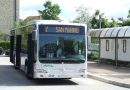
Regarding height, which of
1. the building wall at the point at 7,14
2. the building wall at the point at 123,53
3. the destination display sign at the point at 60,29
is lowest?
the building wall at the point at 123,53

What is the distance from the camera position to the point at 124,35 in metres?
31.9

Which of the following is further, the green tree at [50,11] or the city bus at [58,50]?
the green tree at [50,11]

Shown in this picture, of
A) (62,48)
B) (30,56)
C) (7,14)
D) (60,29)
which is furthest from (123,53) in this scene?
(7,14)

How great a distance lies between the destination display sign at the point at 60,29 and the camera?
68.5ft

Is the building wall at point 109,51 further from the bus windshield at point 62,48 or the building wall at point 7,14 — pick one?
the building wall at point 7,14

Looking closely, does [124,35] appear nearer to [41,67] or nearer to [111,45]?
[111,45]

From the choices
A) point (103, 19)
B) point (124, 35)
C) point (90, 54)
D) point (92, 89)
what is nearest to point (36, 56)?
point (92, 89)

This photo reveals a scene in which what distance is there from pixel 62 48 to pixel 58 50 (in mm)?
212

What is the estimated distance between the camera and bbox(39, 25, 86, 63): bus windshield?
20.7 m

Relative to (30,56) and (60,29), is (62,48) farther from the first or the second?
(30,56)

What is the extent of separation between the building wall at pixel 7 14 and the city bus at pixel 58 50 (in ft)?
202

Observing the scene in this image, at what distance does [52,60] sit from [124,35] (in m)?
12.2

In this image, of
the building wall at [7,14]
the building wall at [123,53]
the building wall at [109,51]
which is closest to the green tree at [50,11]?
the building wall at [7,14]

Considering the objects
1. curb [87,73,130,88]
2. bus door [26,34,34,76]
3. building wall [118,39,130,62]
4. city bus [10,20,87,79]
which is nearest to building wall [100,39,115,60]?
building wall [118,39,130,62]
